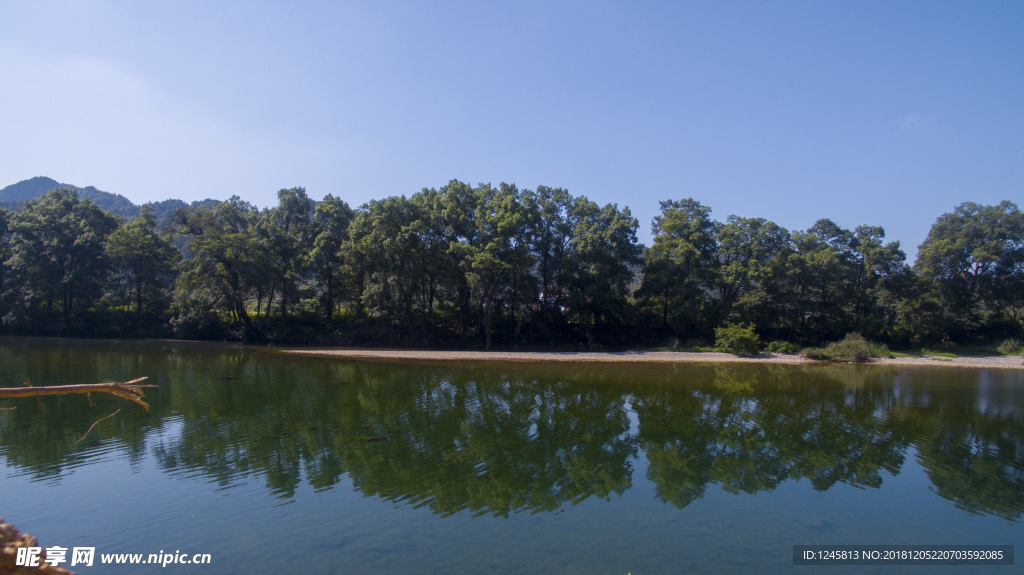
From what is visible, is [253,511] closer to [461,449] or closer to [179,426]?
[461,449]

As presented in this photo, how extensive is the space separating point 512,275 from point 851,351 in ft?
75.3

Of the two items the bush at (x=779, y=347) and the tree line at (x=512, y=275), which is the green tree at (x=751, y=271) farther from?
the bush at (x=779, y=347)

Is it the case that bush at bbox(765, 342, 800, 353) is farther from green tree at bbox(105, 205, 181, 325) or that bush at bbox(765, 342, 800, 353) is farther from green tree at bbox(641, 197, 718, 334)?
green tree at bbox(105, 205, 181, 325)

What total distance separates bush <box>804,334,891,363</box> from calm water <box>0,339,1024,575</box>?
40.7ft

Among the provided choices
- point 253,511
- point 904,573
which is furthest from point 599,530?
point 253,511

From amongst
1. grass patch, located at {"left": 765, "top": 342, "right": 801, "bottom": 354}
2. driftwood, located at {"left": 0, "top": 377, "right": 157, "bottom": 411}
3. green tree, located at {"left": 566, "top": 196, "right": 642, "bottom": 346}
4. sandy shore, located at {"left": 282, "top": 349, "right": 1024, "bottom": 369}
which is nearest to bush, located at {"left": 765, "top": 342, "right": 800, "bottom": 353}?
grass patch, located at {"left": 765, "top": 342, "right": 801, "bottom": 354}

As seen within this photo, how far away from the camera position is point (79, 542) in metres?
7.34

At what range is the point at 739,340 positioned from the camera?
111 feet

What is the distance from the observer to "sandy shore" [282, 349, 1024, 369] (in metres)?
30.7

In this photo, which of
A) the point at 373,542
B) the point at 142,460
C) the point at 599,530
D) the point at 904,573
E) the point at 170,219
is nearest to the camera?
the point at 904,573

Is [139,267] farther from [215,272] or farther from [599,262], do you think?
[599,262]

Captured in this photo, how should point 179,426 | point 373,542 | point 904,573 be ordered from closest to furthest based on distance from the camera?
point 904,573
point 373,542
point 179,426

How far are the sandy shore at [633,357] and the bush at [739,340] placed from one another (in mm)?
583

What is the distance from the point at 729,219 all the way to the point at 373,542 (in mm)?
37736
